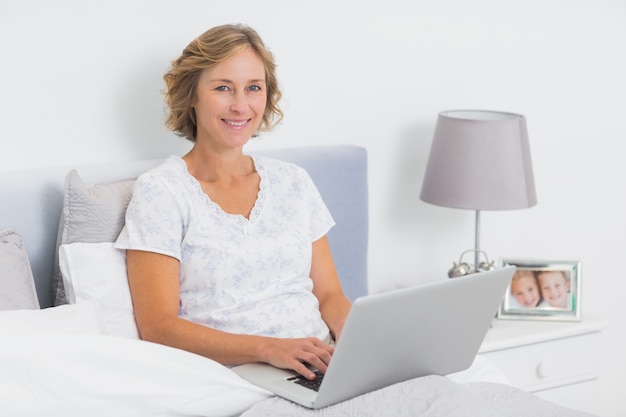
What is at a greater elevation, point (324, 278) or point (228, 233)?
point (228, 233)

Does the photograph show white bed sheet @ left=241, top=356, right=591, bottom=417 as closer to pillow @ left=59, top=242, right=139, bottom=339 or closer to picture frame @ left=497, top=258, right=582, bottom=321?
pillow @ left=59, top=242, right=139, bottom=339

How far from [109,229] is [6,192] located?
21cm

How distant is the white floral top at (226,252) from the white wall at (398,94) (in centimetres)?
29

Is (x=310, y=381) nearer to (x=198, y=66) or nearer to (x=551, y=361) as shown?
(x=198, y=66)

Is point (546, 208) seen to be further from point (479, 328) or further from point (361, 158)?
point (479, 328)

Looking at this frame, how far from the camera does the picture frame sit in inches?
108

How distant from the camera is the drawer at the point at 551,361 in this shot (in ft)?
8.58

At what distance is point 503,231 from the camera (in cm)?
306

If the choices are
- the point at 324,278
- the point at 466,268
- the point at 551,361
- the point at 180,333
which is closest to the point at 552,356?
the point at 551,361

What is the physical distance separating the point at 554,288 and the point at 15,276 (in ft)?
5.06

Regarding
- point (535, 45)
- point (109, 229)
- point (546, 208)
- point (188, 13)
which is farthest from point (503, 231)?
point (109, 229)

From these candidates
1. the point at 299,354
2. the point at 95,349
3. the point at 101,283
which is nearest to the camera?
the point at 95,349

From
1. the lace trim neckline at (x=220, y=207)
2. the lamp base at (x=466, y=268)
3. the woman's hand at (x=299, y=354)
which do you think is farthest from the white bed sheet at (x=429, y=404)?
the lamp base at (x=466, y=268)

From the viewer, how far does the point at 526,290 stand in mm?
2773
